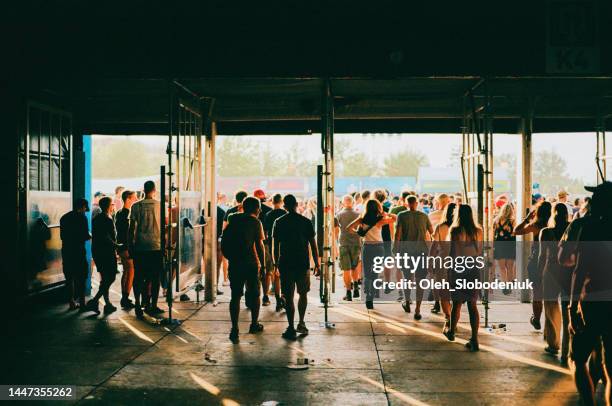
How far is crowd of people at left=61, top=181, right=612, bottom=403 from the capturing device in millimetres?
4879

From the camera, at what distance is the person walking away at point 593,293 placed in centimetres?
468

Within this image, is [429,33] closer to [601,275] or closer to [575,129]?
[601,275]

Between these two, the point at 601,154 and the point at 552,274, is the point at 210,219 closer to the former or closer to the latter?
the point at 552,274

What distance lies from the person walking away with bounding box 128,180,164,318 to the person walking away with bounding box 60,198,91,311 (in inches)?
34.5

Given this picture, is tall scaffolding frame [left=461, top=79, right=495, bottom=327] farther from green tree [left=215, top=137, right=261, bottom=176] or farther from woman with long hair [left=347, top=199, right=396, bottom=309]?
green tree [left=215, top=137, right=261, bottom=176]

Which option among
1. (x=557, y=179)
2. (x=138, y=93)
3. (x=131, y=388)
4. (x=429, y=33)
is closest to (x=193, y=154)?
(x=138, y=93)

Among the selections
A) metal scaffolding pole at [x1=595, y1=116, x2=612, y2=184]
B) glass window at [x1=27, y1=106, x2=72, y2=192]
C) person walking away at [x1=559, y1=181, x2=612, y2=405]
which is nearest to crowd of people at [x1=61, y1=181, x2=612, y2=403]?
person walking away at [x1=559, y1=181, x2=612, y2=405]

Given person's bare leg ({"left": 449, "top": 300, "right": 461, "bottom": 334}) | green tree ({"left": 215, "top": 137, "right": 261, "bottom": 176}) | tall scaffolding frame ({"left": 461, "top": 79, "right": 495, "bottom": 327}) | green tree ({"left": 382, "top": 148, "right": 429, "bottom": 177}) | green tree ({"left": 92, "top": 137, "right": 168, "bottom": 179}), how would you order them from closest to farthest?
person's bare leg ({"left": 449, "top": 300, "right": 461, "bottom": 334}) < tall scaffolding frame ({"left": 461, "top": 79, "right": 495, "bottom": 327}) < green tree ({"left": 215, "top": 137, "right": 261, "bottom": 176}) < green tree ({"left": 382, "top": 148, "right": 429, "bottom": 177}) < green tree ({"left": 92, "top": 137, "right": 168, "bottom": 179})

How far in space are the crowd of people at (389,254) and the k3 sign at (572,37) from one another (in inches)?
72.4

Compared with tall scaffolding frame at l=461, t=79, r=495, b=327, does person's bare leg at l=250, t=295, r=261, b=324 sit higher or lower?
lower

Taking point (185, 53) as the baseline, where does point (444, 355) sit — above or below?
below

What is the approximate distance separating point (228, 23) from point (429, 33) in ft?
9.10

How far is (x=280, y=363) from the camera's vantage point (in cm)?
695

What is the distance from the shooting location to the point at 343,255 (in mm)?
11070
